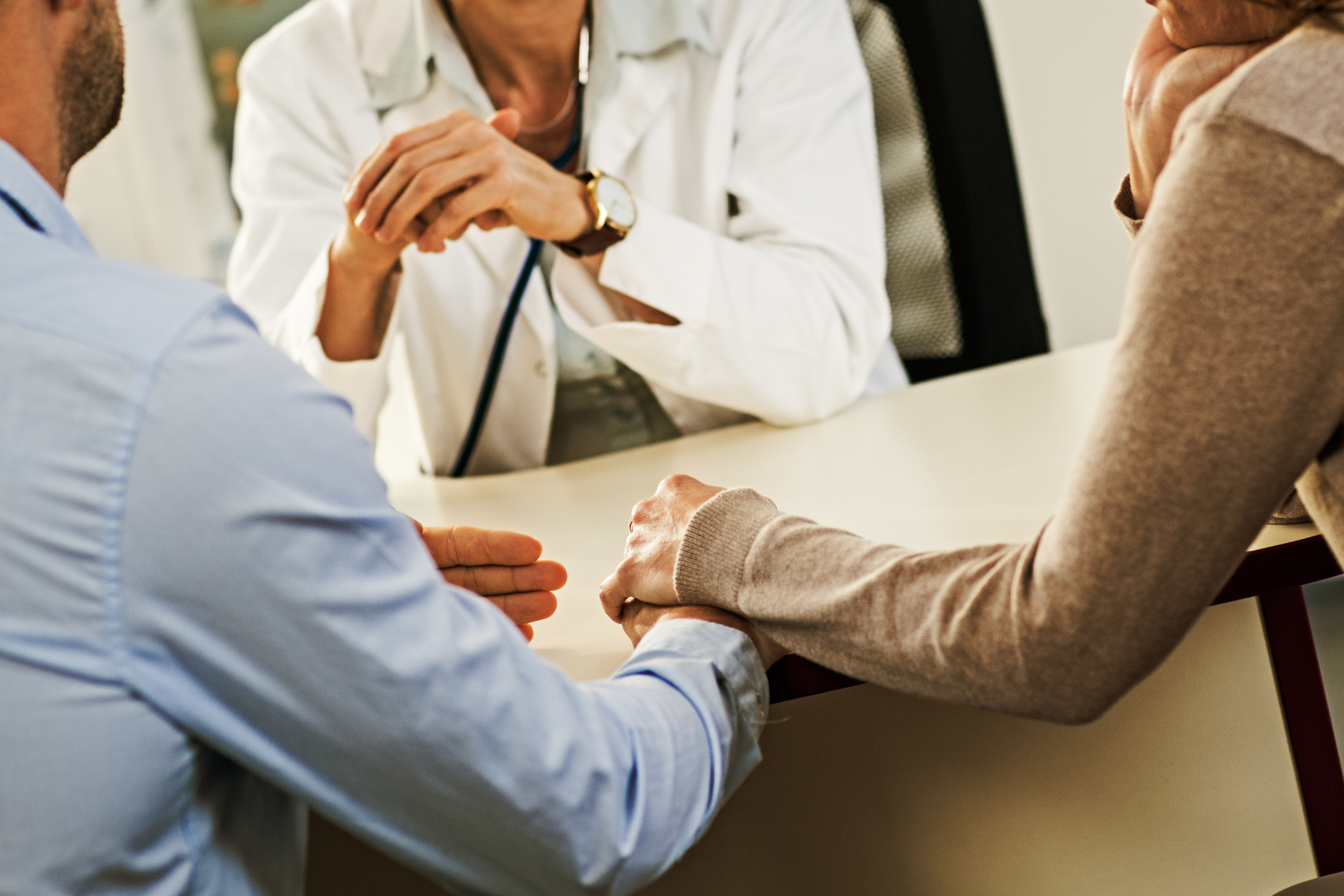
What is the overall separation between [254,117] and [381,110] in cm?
17

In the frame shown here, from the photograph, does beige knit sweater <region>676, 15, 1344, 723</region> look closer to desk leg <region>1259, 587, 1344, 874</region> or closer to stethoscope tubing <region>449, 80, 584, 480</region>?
desk leg <region>1259, 587, 1344, 874</region>

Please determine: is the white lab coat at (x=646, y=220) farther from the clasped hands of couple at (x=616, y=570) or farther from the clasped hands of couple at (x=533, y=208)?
the clasped hands of couple at (x=616, y=570)

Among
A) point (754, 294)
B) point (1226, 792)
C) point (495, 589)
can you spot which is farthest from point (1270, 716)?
point (754, 294)

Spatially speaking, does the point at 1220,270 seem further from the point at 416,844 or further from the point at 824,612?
the point at 416,844

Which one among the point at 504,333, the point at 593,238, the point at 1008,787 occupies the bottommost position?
the point at 1008,787

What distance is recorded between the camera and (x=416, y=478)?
124 cm

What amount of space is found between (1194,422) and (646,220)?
700mm

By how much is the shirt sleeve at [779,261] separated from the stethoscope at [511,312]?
0.05 m

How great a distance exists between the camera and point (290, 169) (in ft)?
4.09

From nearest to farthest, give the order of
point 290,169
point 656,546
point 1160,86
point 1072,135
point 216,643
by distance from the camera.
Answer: point 216,643 → point 1160,86 → point 656,546 → point 290,169 → point 1072,135

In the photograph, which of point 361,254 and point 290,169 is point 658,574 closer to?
point 361,254

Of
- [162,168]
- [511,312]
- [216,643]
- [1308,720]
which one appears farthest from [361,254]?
[162,168]

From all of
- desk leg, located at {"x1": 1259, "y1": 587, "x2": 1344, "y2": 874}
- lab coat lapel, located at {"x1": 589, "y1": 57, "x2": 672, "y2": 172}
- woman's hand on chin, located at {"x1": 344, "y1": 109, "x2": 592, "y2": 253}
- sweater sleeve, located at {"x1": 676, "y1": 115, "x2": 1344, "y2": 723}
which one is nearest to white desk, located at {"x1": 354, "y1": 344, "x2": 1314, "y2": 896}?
desk leg, located at {"x1": 1259, "y1": 587, "x2": 1344, "y2": 874}

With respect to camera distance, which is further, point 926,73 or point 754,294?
point 926,73
